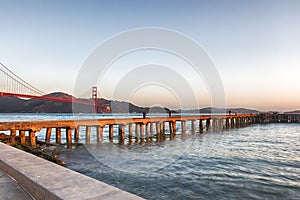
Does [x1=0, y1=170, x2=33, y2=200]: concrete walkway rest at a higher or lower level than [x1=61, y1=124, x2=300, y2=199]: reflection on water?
higher

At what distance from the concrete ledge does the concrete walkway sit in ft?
0.20

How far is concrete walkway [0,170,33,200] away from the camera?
9.77 ft

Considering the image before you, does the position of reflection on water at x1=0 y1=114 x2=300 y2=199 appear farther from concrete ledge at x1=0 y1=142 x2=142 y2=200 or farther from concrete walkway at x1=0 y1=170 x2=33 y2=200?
concrete walkway at x1=0 y1=170 x2=33 y2=200

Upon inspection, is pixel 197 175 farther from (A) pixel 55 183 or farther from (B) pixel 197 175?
(A) pixel 55 183

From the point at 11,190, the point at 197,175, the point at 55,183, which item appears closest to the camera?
the point at 55,183

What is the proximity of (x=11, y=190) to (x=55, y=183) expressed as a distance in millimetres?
822

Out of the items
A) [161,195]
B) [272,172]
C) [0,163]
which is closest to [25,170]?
[0,163]

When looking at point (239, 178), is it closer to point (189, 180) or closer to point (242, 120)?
point (189, 180)

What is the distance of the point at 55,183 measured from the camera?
2.87 meters

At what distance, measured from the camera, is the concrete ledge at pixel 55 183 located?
2529 mm

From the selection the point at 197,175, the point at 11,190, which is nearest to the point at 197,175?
the point at 197,175

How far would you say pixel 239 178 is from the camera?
30.8 feet

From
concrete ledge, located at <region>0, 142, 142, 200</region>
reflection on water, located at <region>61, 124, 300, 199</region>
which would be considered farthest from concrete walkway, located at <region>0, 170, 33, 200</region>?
reflection on water, located at <region>61, 124, 300, 199</region>

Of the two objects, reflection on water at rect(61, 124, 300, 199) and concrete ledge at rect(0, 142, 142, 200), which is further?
reflection on water at rect(61, 124, 300, 199)
